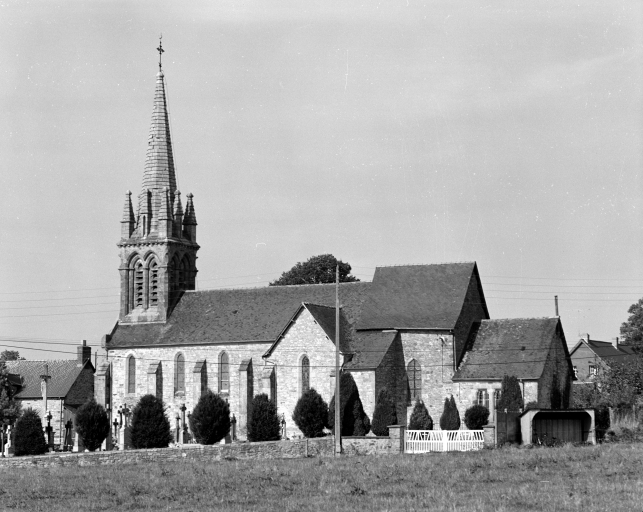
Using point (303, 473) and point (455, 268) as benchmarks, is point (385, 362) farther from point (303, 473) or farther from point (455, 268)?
point (303, 473)

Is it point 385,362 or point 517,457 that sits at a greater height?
point 385,362

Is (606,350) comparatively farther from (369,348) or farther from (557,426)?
(557,426)

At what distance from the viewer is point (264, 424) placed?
164ft

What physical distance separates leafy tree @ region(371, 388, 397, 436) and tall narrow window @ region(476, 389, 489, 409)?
15.8ft

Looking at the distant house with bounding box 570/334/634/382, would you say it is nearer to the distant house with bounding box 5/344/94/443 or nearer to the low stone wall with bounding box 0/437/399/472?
the distant house with bounding box 5/344/94/443

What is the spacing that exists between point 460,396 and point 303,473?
25.6 m

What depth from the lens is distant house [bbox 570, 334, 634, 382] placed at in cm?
9865

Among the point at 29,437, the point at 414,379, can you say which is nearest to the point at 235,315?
the point at 414,379

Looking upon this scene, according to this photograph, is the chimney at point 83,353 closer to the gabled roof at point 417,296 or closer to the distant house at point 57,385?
the distant house at point 57,385

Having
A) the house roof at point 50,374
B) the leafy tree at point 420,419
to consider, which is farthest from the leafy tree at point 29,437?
the house roof at point 50,374

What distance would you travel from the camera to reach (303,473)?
104 ft

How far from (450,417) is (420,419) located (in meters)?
1.69

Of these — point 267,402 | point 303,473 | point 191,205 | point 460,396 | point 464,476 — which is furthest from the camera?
point 191,205

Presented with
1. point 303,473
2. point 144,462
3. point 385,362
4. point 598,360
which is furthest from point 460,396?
point 598,360
